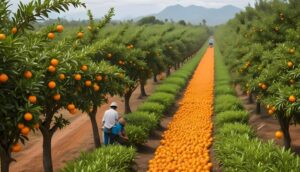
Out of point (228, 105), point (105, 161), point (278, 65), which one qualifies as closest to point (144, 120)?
point (228, 105)

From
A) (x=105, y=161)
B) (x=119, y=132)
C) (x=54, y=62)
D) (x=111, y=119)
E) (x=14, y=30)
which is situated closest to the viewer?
(x=14, y=30)

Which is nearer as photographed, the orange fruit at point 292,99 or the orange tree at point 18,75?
the orange tree at point 18,75

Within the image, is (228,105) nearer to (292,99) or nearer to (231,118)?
(231,118)

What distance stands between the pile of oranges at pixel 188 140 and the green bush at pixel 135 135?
0.81 m

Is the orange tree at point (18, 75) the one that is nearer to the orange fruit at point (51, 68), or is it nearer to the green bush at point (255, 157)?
the orange fruit at point (51, 68)

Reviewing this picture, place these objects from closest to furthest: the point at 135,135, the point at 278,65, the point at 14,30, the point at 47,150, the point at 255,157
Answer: the point at 14,30
the point at 255,157
the point at 278,65
the point at 47,150
the point at 135,135

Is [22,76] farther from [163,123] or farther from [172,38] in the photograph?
[172,38]

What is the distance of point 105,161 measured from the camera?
11008 mm

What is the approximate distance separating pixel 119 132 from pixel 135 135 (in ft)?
3.77

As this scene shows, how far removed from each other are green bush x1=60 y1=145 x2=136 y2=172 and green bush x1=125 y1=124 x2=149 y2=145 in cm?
298

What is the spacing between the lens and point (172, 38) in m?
43.0

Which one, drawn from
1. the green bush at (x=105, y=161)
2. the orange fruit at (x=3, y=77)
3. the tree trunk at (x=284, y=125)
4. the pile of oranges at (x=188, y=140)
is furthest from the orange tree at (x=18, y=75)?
the tree trunk at (x=284, y=125)

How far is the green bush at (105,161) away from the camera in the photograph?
10227 mm

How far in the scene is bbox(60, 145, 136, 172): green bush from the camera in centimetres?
1023
